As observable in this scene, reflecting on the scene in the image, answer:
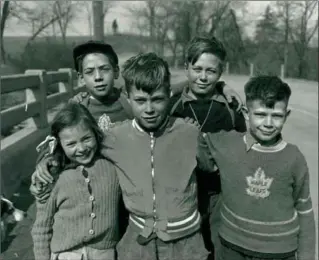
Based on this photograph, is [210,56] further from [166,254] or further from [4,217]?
[4,217]

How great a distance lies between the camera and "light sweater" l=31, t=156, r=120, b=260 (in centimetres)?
212

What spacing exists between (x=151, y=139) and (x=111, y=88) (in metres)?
0.73

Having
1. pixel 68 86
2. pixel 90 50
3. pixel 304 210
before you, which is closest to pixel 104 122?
pixel 90 50

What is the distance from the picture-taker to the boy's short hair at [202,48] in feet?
8.59

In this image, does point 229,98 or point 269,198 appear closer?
point 269,198

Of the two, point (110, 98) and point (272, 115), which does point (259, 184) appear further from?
point (110, 98)

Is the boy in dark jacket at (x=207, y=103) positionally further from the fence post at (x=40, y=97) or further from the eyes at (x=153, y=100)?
the fence post at (x=40, y=97)

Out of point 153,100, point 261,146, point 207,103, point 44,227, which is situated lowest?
point 44,227

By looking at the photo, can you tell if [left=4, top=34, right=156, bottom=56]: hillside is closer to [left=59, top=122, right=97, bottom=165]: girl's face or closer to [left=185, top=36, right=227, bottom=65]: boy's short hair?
[left=185, top=36, right=227, bottom=65]: boy's short hair

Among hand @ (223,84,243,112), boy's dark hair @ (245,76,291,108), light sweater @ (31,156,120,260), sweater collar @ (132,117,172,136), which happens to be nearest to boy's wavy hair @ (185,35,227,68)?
hand @ (223,84,243,112)

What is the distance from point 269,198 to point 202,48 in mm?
1009

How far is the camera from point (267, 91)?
7.03 feet

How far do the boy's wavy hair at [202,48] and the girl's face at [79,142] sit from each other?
857 millimetres

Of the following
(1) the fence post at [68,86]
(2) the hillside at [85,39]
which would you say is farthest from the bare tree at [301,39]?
(1) the fence post at [68,86]
